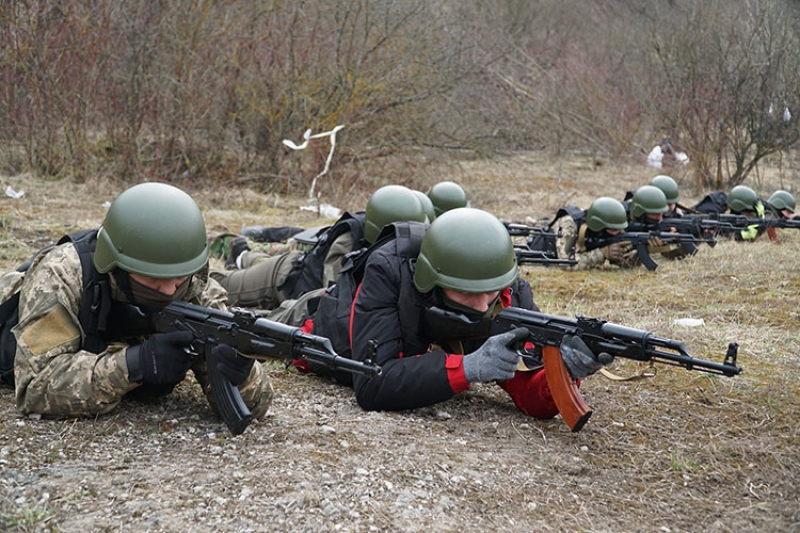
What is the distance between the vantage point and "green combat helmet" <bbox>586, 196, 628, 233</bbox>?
30.4 ft

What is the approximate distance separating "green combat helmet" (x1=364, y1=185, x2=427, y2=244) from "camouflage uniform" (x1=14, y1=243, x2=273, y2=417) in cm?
240

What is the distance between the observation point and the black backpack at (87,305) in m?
3.41

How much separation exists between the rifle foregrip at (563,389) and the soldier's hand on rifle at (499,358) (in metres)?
0.15

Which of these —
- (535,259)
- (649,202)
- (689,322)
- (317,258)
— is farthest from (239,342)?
(649,202)

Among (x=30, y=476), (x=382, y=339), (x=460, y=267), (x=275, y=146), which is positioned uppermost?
(x=460, y=267)

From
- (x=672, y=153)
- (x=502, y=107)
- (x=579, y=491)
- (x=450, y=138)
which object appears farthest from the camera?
(x=502, y=107)

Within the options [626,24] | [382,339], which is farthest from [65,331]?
[626,24]

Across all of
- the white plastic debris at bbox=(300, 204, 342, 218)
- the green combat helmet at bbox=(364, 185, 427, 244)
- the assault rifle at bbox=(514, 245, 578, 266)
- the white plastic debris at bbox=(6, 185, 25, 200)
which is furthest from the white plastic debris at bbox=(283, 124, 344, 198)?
the green combat helmet at bbox=(364, 185, 427, 244)

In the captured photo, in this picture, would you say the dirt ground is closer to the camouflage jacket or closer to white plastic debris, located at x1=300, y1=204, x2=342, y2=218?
the camouflage jacket

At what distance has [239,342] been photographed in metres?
3.24

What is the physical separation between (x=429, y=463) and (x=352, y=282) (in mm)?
1241

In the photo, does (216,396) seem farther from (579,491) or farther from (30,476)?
(579,491)

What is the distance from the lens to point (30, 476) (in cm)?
299

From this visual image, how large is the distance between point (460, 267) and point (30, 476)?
1.95 m
